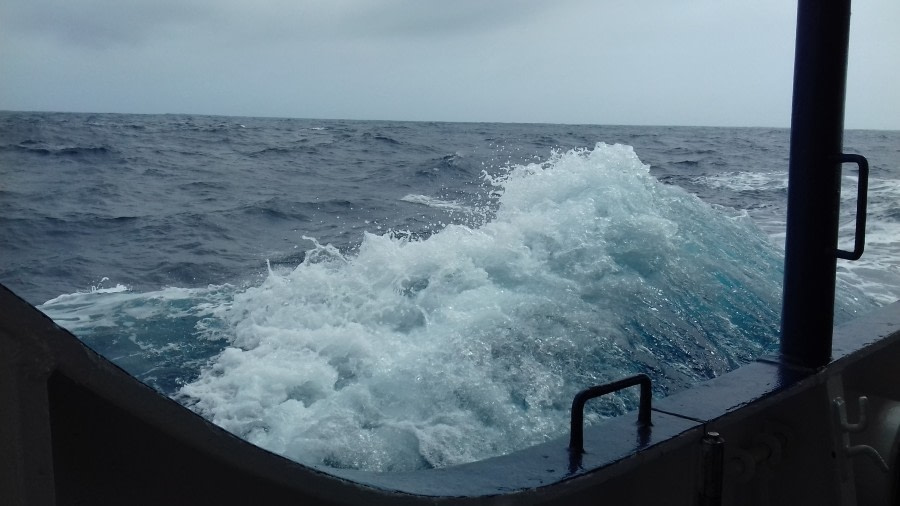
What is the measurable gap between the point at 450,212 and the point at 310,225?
5.47 ft

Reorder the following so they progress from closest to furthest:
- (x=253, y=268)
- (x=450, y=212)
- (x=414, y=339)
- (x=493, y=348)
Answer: (x=493, y=348) → (x=414, y=339) → (x=253, y=268) → (x=450, y=212)

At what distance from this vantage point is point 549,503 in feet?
4.54

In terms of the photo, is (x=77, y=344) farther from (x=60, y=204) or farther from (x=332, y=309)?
(x=60, y=204)

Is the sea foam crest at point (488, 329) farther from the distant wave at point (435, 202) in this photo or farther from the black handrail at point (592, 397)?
the distant wave at point (435, 202)

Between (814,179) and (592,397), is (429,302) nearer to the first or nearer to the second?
(814,179)

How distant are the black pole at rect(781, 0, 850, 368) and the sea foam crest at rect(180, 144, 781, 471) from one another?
4.33 ft

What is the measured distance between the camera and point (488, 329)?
3986 mm

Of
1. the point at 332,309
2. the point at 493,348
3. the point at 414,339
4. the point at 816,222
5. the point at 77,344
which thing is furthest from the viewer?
the point at 332,309

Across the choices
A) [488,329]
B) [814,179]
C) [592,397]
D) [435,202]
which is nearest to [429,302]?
[488,329]

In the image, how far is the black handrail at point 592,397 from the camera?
1464 millimetres

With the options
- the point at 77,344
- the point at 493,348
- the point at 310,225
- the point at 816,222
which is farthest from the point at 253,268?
the point at 77,344

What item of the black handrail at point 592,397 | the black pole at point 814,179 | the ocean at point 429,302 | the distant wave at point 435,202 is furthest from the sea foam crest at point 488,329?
the distant wave at point 435,202

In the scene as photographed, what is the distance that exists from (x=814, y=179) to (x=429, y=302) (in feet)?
9.18

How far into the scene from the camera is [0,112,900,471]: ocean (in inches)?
134
